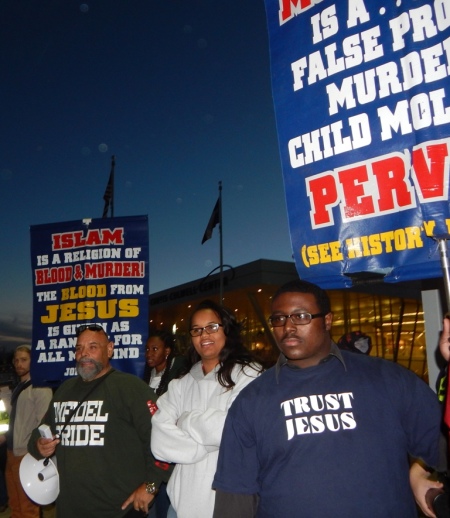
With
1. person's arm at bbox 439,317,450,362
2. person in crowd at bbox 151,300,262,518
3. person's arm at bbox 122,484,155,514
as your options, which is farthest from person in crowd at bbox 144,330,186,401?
person's arm at bbox 439,317,450,362

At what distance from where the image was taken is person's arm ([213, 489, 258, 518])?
223cm

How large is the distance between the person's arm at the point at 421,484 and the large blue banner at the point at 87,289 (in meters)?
4.58

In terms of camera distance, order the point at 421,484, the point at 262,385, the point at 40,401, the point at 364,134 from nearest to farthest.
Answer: the point at 421,484, the point at 262,385, the point at 364,134, the point at 40,401

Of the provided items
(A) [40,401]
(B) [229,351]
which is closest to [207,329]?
(B) [229,351]

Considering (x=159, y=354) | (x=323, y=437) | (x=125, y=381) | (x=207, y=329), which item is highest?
(x=207, y=329)

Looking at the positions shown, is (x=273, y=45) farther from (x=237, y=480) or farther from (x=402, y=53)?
(x=237, y=480)

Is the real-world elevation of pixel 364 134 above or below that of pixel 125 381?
above

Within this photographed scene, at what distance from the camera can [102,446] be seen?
3.79m

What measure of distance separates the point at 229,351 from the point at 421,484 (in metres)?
1.53

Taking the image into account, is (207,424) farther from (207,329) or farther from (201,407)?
(207,329)

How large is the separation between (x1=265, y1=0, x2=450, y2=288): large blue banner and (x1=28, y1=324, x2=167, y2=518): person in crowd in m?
1.98

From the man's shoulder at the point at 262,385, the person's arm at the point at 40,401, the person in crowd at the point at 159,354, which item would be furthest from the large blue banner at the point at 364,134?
the person's arm at the point at 40,401

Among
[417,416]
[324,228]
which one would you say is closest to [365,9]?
[324,228]

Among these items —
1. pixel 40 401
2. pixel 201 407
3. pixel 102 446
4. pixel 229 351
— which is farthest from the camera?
pixel 40 401
